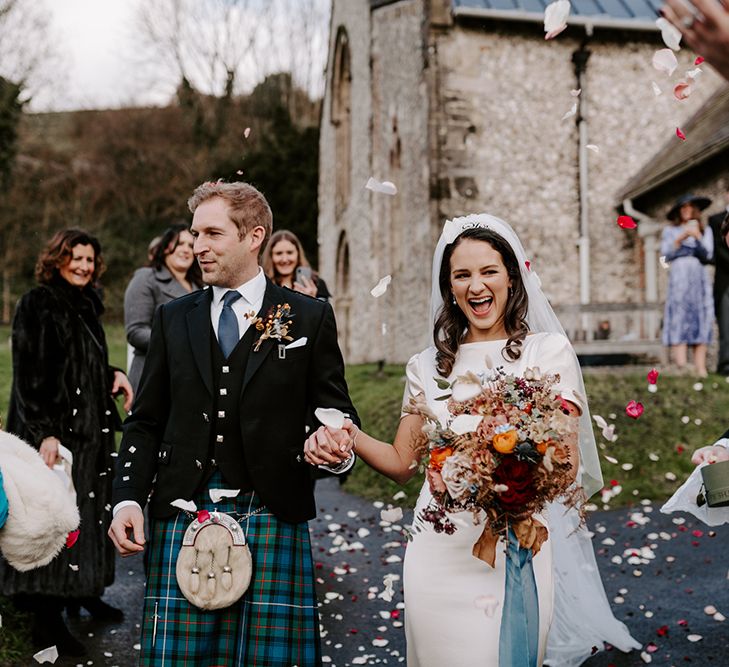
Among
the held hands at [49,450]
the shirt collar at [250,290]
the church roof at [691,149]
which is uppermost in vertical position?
the church roof at [691,149]

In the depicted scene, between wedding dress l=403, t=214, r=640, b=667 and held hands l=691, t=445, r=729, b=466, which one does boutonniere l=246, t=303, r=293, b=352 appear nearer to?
wedding dress l=403, t=214, r=640, b=667

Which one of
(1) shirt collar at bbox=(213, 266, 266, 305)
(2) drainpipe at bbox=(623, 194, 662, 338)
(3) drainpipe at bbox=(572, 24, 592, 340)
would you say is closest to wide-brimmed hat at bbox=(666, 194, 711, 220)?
(2) drainpipe at bbox=(623, 194, 662, 338)

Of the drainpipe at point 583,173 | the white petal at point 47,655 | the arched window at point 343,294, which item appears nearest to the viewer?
the white petal at point 47,655

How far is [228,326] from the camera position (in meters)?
3.04

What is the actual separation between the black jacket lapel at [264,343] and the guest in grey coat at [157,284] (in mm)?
2778

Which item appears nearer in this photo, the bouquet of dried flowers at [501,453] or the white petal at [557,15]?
the bouquet of dried flowers at [501,453]

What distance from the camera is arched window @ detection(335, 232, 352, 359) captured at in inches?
974

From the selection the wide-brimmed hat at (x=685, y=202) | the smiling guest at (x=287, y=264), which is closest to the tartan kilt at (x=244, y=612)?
the smiling guest at (x=287, y=264)

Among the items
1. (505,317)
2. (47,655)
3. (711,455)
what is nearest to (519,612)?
(711,455)

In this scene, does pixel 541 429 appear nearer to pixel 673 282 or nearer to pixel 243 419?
pixel 243 419

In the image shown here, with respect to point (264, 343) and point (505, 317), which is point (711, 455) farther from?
point (264, 343)

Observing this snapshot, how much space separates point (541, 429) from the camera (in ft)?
8.05

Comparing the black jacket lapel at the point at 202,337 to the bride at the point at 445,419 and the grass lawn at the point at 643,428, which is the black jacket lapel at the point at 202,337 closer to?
the bride at the point at 445,419

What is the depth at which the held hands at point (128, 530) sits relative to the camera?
8.96ft
